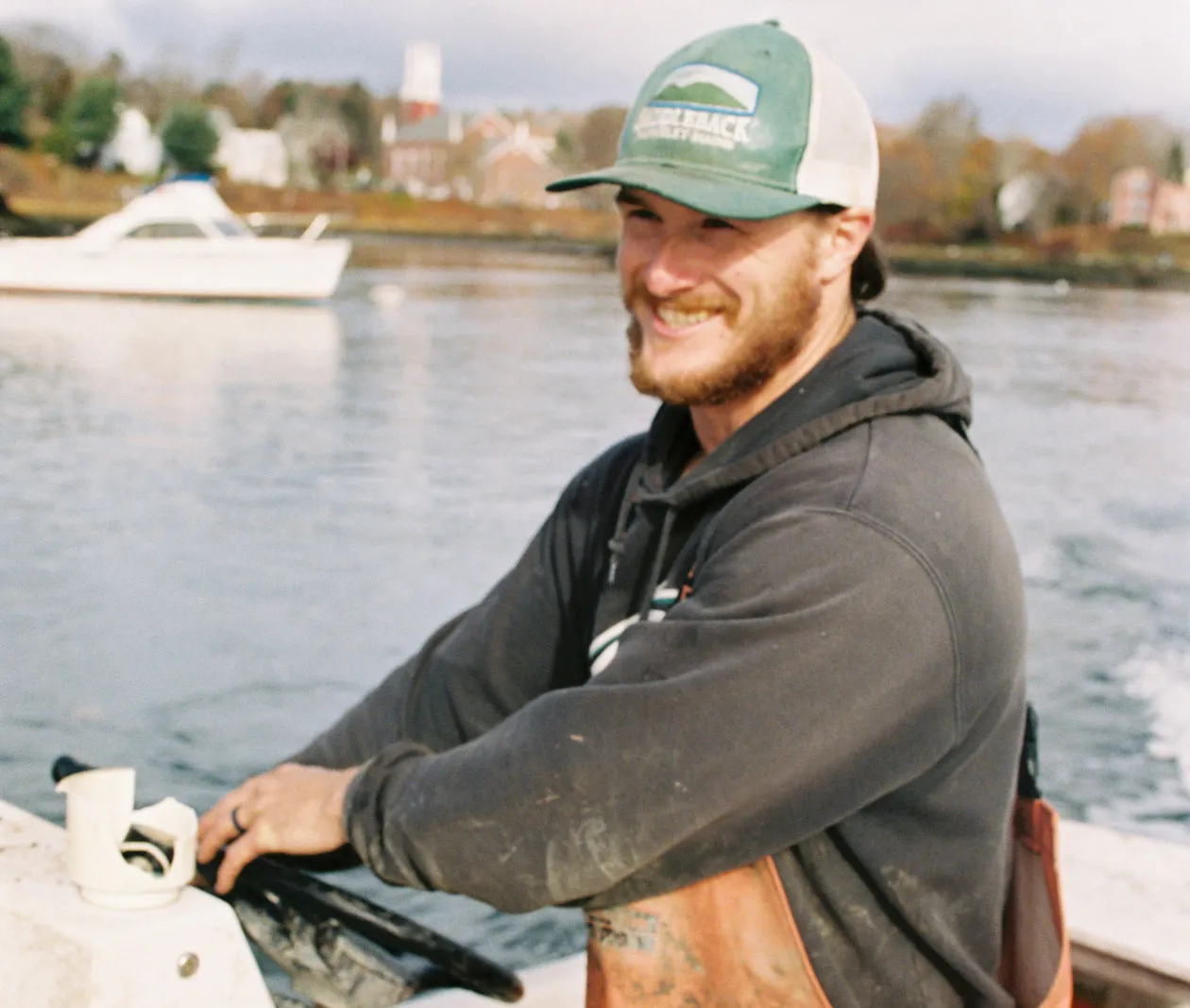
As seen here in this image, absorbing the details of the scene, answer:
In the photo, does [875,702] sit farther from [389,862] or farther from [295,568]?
[295,568]

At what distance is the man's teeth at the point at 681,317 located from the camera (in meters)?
2.00

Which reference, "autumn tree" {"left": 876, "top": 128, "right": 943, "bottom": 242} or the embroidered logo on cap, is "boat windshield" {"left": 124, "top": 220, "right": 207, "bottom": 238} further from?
"autumn tree" {"left": 876, "top": 128, "right": 943, "bottom": 242}

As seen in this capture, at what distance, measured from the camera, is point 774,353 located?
1.96 meters

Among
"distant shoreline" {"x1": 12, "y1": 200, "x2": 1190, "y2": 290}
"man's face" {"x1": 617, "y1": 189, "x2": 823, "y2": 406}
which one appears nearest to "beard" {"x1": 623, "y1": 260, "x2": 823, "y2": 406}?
"man's face" {"x1": 617, "y1": 189, "x2": 823, "y2": 406}

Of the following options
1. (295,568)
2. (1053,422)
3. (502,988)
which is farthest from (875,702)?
(1053,422)

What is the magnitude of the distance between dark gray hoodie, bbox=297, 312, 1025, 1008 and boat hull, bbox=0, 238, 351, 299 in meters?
24.3

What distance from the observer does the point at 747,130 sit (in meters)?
1.85

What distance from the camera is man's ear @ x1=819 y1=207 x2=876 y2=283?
78.6 inches

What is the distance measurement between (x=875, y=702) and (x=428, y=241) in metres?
66.1

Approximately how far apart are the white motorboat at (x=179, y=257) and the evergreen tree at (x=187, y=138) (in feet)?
185

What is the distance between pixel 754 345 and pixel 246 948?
38.1 inches

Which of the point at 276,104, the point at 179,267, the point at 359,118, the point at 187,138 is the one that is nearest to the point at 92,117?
the point at 187,138

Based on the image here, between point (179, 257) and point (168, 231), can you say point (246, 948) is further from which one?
point (168, 231)

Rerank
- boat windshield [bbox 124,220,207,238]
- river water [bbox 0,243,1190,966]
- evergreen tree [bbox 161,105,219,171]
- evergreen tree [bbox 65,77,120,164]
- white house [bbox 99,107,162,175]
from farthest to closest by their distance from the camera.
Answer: white house [bbox 99,107,162,175], evergreen tree [bbox 161,105,219,171], evergreen tree [bbox 65,77,120,164], boat windshield [bbox 124,220,207,238], river water [bbox 0,243,1190,966]
